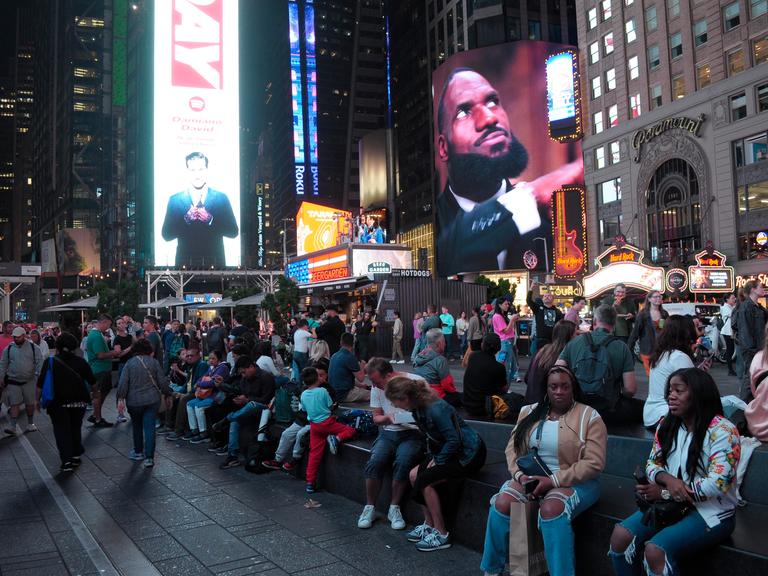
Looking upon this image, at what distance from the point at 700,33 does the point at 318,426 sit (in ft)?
141

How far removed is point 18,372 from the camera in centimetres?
1107

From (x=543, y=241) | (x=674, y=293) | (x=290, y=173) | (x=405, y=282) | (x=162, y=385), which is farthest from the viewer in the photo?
(x=290, y=173)

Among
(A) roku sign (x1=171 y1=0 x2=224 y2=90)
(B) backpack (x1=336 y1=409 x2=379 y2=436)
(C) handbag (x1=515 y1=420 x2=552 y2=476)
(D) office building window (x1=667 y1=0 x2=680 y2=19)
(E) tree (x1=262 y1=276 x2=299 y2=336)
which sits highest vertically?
(A) roku sign (x1=171 y1=0 x2=224 y2=90)

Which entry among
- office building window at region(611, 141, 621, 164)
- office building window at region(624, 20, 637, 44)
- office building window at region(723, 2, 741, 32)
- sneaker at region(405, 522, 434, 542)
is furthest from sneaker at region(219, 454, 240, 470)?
office building window at region(624, 20, 637, 44)

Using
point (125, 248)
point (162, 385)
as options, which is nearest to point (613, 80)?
point (162, 385)

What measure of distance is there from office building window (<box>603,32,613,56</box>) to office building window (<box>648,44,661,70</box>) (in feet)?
15.8

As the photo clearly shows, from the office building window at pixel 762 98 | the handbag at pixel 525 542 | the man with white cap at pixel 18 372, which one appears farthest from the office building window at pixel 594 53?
the handbag at pixel 525 542

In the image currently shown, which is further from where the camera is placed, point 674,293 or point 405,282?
point 674,293

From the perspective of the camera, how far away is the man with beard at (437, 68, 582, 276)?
57531 millimetres

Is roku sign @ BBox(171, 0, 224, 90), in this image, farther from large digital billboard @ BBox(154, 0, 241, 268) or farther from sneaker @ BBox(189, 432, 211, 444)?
sneaker @ BBox(189, 432, 211, 444)

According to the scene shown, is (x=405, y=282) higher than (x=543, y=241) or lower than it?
lower

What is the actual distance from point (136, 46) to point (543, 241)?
7066 centimetres

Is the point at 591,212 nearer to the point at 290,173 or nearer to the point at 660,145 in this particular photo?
the point at 660,145

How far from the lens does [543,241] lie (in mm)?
56500
